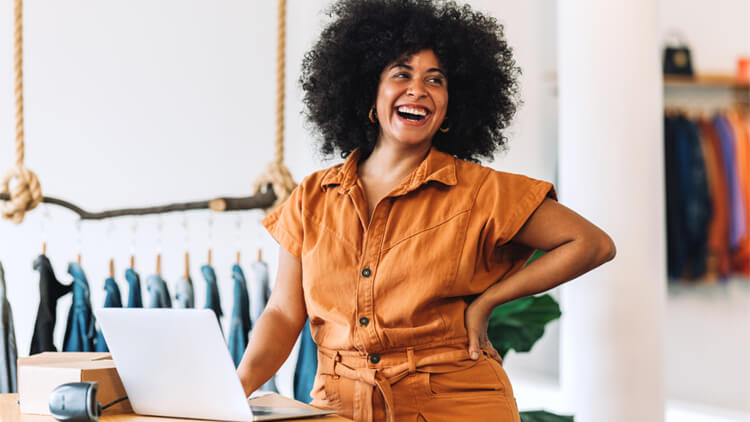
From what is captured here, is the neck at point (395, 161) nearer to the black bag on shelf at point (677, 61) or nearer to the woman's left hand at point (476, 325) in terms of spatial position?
the woman's left hand at point (476, 325)

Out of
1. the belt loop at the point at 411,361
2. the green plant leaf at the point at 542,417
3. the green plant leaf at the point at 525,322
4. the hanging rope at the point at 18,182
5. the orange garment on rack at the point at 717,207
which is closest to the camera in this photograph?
the belt loop at the point at 411,361

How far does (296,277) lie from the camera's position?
170cm

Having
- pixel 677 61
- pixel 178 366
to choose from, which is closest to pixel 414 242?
pixel 178 366

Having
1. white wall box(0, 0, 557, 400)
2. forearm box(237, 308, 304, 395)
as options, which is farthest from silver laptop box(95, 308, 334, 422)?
white wall box(0, 0, 557, 400)

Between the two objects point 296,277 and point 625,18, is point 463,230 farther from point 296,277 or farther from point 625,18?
point 625,18

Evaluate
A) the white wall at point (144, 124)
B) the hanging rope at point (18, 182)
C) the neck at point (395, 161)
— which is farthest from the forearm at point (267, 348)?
the white wall at point (144, 124)

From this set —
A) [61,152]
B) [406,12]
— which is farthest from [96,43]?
[406,12]

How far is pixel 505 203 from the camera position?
5.13 ft

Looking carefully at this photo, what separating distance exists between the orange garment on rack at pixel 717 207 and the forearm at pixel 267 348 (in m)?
3.50

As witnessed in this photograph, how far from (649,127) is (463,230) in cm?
129

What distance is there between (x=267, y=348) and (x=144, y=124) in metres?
1.75

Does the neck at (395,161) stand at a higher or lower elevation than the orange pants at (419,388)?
higher

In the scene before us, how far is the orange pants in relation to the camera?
1.48 m

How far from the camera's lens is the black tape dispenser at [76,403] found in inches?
46.2
